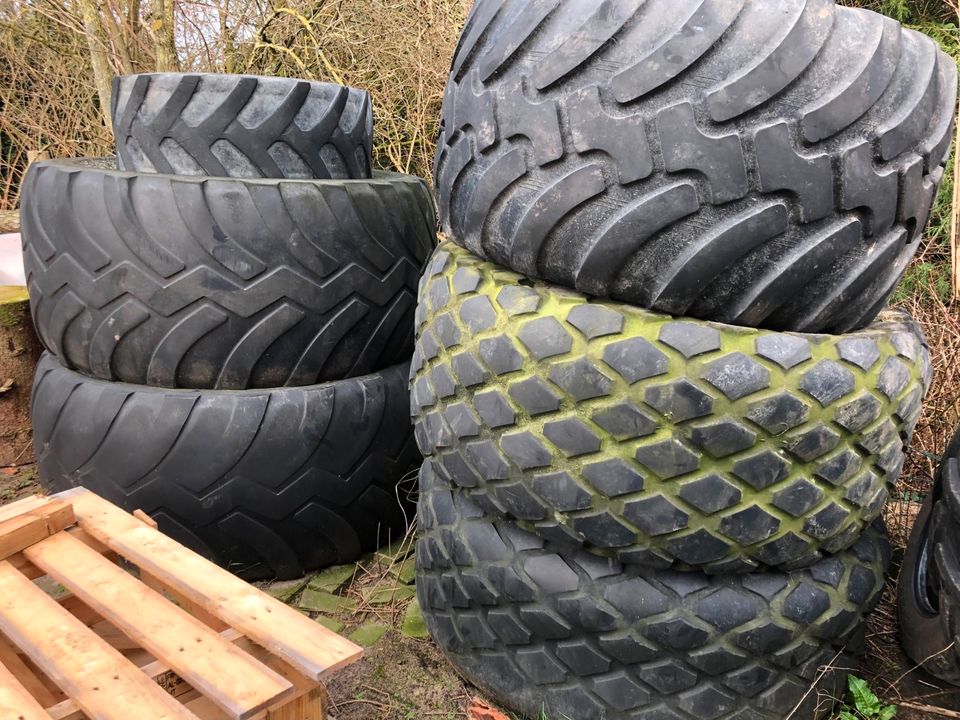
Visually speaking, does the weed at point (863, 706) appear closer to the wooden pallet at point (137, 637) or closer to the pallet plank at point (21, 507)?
the wooden pallet at point (137, 637)

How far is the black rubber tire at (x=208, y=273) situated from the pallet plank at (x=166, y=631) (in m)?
0.52

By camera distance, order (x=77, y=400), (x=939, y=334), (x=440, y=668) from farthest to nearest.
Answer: (x=939, y=334) < (x=77, y=400) < (x=440, y=668)

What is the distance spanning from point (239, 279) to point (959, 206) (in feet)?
7.78

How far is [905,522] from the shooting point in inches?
81.2

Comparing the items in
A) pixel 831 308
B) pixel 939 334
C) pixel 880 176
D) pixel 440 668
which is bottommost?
pixel 440 668

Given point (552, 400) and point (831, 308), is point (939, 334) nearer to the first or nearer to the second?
point (831, 308)

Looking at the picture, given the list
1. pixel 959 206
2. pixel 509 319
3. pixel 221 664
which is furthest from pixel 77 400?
pixel 959 206

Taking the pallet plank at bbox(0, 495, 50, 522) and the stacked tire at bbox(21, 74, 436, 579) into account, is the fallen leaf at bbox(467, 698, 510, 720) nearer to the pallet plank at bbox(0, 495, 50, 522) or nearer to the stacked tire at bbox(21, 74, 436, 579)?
the stacked tire at bbox(21, 74, 436, 579)

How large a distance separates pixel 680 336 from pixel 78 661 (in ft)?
3.40

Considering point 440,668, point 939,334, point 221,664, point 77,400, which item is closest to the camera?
point 221,664

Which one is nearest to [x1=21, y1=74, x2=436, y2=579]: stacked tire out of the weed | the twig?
the weed

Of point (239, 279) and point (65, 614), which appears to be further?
point (239, 279)

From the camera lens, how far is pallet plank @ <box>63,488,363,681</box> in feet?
A: 3.54

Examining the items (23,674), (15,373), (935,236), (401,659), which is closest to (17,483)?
(15,373)
